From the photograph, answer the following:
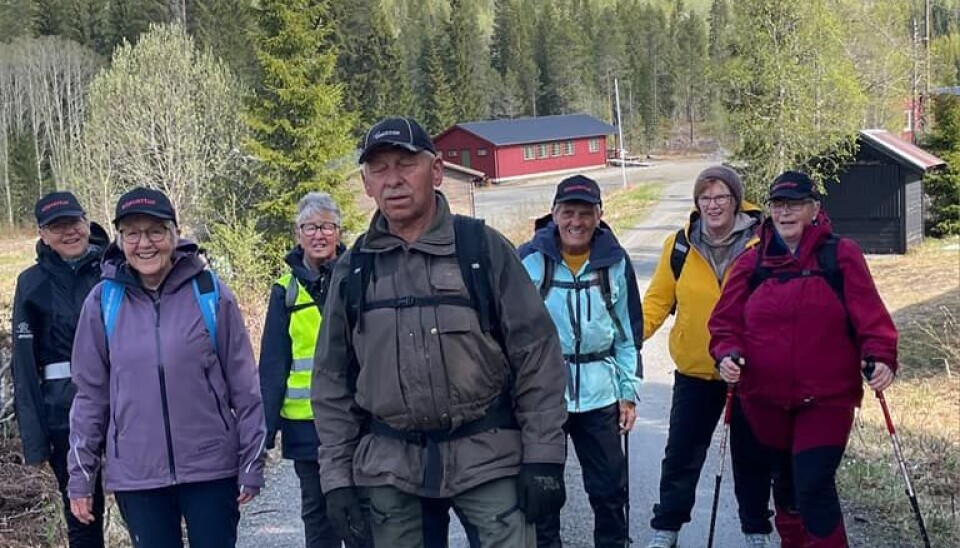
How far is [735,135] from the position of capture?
23797 millimetres

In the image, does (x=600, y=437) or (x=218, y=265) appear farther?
(x=218, y=265)

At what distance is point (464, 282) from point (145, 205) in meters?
1.52

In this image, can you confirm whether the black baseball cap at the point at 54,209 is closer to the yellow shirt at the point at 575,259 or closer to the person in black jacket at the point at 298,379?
the person in black jacket at the point at 298,379

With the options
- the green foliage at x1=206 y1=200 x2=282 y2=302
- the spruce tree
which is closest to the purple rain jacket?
the green foliage at x1=206 y1=200 x2=282 y2=302

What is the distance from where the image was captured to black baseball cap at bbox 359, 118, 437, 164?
2.93 metres

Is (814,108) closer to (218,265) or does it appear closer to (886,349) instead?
(218,265)

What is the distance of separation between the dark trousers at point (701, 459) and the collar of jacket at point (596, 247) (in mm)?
907

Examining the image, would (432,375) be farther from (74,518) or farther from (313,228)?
(74,518)

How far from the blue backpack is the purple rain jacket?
0.8 inches

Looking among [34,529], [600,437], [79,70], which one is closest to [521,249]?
[600,437]

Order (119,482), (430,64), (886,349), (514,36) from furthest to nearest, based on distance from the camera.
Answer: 1. (514,36)
2. (430,64)
3. (886,349)
4. (119,482)

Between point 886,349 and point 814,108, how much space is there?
64.8 ft

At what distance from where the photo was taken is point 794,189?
4.34 meters

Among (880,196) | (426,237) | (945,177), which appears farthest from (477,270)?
(945,177)
